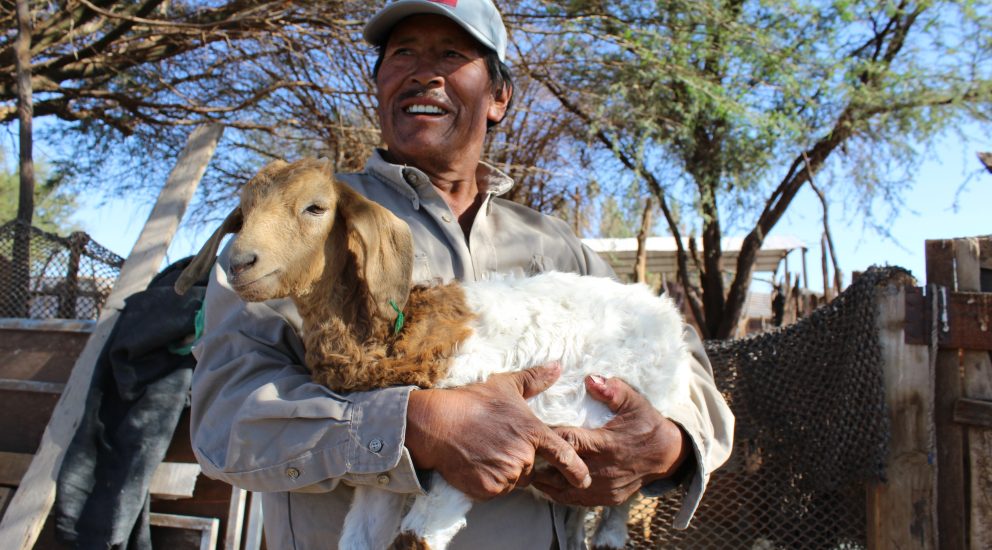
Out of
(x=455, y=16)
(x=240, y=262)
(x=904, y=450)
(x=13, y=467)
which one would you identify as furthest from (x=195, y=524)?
(x=904, y=450)

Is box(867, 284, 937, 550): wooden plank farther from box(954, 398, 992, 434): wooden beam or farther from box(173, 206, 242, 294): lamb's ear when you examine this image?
box(173, 206, 242, 294): lamb's ear

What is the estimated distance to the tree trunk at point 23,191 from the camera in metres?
4.69

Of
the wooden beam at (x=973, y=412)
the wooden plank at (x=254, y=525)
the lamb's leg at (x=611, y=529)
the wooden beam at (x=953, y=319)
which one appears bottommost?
the wooden plank at (x=254, y=525)

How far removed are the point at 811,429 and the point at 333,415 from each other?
248 centimetres

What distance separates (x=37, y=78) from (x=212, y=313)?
24.3 feet

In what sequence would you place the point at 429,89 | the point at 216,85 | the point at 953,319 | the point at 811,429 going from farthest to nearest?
the point at 216,85 → the point at 811,429 → the point at 953,319 → the point at 429,89

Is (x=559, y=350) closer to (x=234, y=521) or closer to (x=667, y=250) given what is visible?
(x=234, y=521)

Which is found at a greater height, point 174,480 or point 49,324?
point 49,324

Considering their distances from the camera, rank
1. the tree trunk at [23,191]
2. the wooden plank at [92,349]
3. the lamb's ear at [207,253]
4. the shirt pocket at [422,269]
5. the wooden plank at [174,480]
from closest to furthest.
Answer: the lamb's ear at [207,253] < the shirt pocket at [422,269] < the wooden plank at [92,349] < the wooden plank at [174,480] < the tree trunk at [23,191]

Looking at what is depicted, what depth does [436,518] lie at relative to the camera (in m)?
1.84

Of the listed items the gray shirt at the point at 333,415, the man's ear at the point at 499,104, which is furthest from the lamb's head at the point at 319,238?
the man's ear at the point at 499,104

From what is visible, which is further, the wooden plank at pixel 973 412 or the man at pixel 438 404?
the wooden plank at pixel 973 412

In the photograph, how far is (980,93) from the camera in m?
9.34

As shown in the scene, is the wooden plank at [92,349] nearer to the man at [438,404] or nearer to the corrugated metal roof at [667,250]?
the man at [438,404]
